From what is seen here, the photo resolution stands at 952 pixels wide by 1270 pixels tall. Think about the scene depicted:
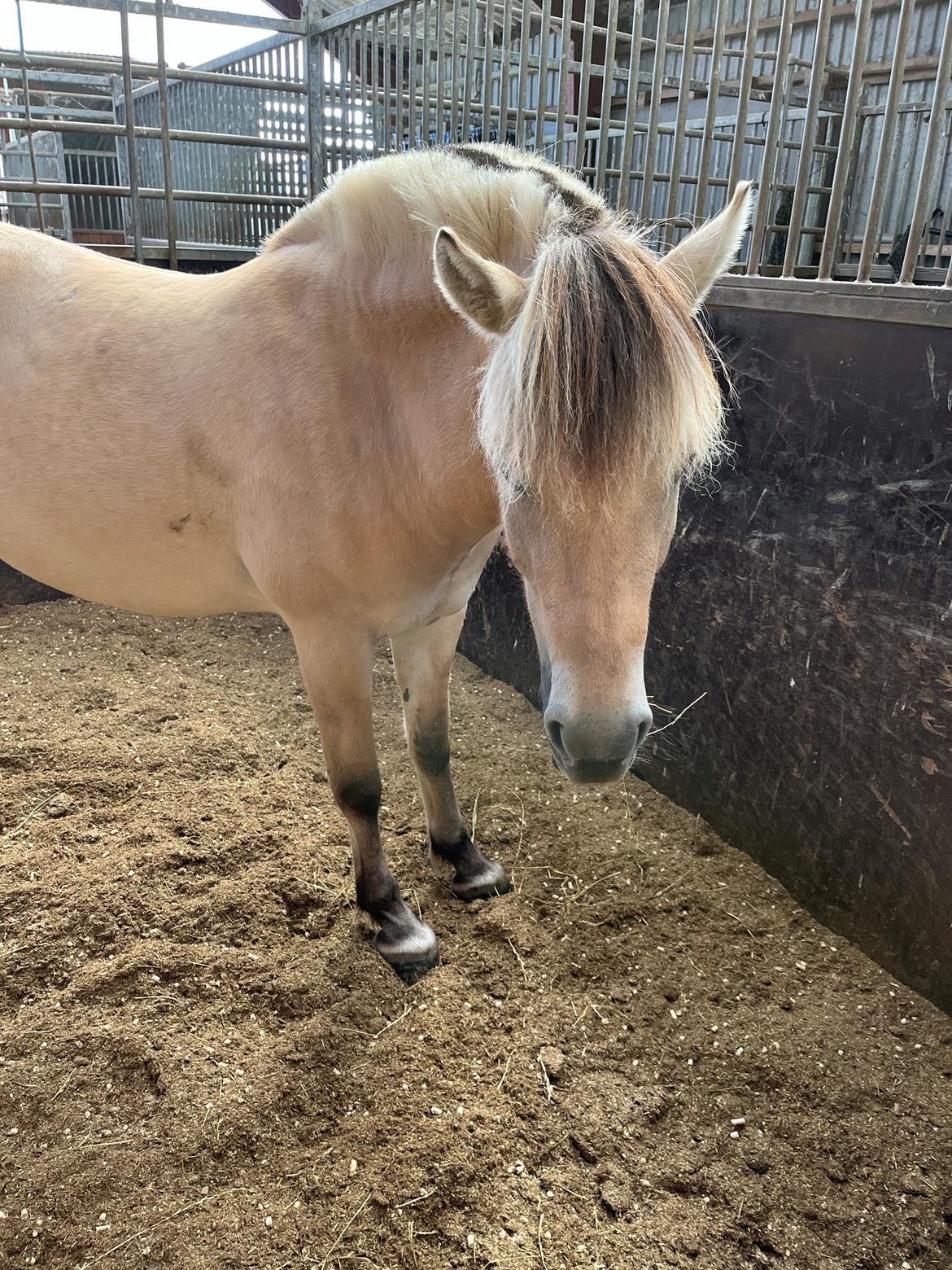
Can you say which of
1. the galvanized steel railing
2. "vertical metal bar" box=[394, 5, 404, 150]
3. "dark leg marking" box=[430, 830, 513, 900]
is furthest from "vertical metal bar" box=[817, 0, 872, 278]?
"vertical metal bar" box=[394, 5, 404, 150]

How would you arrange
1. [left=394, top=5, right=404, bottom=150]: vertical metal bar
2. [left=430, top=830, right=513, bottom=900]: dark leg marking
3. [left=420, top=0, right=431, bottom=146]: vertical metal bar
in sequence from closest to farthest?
1. [left=430, top=830, right=513, bottom=900]: dark leg marking
2. [left=420, top=0, right=431, bottom=146]: vertical metal bar
3. [left=394, top=5, right=404, bottom=150]: vertical metal bar

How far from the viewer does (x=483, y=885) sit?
270 centimetres

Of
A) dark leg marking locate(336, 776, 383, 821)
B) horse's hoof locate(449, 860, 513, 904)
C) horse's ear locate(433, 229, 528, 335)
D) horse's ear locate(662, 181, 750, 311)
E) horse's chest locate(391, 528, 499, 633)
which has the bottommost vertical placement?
horse's hoof locate(449, 860, 513, 904)

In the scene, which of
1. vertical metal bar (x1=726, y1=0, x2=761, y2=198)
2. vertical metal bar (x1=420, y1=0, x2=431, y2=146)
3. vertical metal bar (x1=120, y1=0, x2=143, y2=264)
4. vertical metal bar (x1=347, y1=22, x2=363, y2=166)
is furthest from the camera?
vertical metal bar (x1=347, y1=22, x2=363, y2=166)

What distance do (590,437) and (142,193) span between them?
421cm

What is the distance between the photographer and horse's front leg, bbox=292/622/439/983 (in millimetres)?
2197

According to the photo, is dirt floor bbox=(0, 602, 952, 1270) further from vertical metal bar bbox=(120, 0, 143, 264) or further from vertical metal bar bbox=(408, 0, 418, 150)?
vertical metal bar bbox=(408, 0, 418, 150)

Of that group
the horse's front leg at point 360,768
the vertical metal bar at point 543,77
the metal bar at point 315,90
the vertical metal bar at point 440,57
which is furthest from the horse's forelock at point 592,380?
the metal bar at point 315,90

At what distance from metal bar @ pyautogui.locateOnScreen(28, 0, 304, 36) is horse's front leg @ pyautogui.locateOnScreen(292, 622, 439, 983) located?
158 inches

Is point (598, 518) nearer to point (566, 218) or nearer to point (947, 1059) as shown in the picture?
point (566, 218)

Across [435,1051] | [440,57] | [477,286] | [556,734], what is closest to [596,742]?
[556,734]

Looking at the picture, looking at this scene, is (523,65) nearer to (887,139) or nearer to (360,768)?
(887,139)

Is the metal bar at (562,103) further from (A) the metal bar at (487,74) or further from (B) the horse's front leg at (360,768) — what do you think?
(B) the horse's front leg at (360,768)

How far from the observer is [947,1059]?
2105 mm
